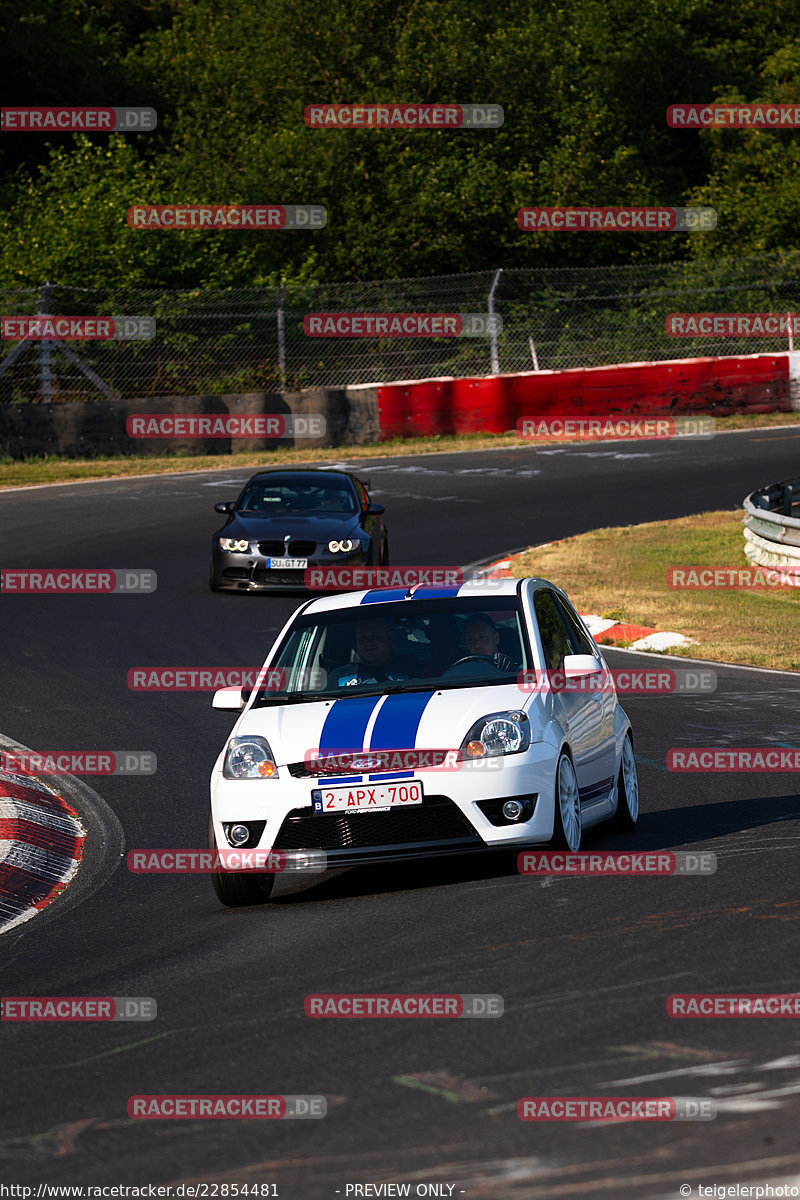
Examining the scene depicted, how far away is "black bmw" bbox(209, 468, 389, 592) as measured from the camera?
19.1 meters

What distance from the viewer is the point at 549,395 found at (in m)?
31.4

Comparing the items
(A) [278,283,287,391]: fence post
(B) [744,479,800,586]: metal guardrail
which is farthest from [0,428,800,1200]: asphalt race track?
(A) [278,283,287,391]: fence post

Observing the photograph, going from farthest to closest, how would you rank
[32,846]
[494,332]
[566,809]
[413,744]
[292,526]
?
[494,332] < [292,526] < [32,846] < [566,809] < [413,744]

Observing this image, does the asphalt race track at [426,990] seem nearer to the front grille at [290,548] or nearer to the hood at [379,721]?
the hood at [379,721]

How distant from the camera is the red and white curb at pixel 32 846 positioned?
26.9 feet

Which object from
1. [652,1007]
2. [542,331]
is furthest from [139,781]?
[542,331]

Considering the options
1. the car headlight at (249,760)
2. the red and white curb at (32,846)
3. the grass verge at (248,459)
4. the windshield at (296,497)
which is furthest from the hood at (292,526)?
the car headlight at (249,760)

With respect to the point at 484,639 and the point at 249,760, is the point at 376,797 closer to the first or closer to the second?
the point at 249,760

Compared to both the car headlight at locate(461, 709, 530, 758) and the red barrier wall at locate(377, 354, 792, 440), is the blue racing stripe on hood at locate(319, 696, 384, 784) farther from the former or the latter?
the red barrier wall at locate(377, 354, 792, 440)

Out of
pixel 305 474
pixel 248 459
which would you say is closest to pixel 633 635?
pixel 305 474

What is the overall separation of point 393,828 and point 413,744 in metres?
0.39

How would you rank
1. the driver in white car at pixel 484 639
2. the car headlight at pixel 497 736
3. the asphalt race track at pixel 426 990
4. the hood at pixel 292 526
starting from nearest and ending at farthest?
1. the asphalt race track at pixel 426 990
2. the car headlight at pixel 497 736
3. the driver in white car at pixel 484 639
4. the hood at pixel 292 526

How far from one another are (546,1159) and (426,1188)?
334 millimetres

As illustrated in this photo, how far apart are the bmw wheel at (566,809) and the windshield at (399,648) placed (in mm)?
590
